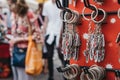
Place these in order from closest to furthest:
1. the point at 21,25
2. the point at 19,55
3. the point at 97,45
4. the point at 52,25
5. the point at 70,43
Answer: the point at 97,45
the point at 70,43
the point at 21,25
the point at 19,55
the point at 52,25

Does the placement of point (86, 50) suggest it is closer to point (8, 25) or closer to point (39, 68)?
point (39, 68)

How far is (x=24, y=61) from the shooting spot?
14.6ft

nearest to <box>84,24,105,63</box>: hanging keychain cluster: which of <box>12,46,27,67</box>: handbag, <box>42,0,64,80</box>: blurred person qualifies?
<box>12,46,27,67</box>: handbag

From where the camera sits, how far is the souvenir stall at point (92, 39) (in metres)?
1.93

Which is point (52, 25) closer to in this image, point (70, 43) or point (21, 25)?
point (21, 25)

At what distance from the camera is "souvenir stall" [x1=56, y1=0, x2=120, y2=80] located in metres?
1.93

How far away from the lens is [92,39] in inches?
77.7

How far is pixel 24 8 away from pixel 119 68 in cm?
268

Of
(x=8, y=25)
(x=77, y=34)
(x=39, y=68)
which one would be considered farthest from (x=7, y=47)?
(x=77, y=34)

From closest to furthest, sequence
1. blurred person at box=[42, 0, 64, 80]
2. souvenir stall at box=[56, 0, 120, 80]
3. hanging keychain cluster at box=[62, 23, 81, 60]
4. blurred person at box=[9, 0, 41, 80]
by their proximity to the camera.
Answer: souvenir stall at box=[56, 0, 120, 80]
hanging keychain cluster at box=[62, 23, 81, 60]
blurred person at box=[9, 0, 41, 80]
blurred person at box=[42, 0, 64, 80]

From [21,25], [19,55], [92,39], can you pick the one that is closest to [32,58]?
[19,55]

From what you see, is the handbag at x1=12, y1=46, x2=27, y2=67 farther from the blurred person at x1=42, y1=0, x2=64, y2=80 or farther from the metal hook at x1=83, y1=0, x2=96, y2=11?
the metal hook at x1=83, y1=0, x2=96, y2=11

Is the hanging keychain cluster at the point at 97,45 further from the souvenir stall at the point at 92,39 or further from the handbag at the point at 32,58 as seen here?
the handbag at the point at 32,58

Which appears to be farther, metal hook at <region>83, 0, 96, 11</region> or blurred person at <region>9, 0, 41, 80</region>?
blurred person at <region>9, 0, 41, 80</region>
